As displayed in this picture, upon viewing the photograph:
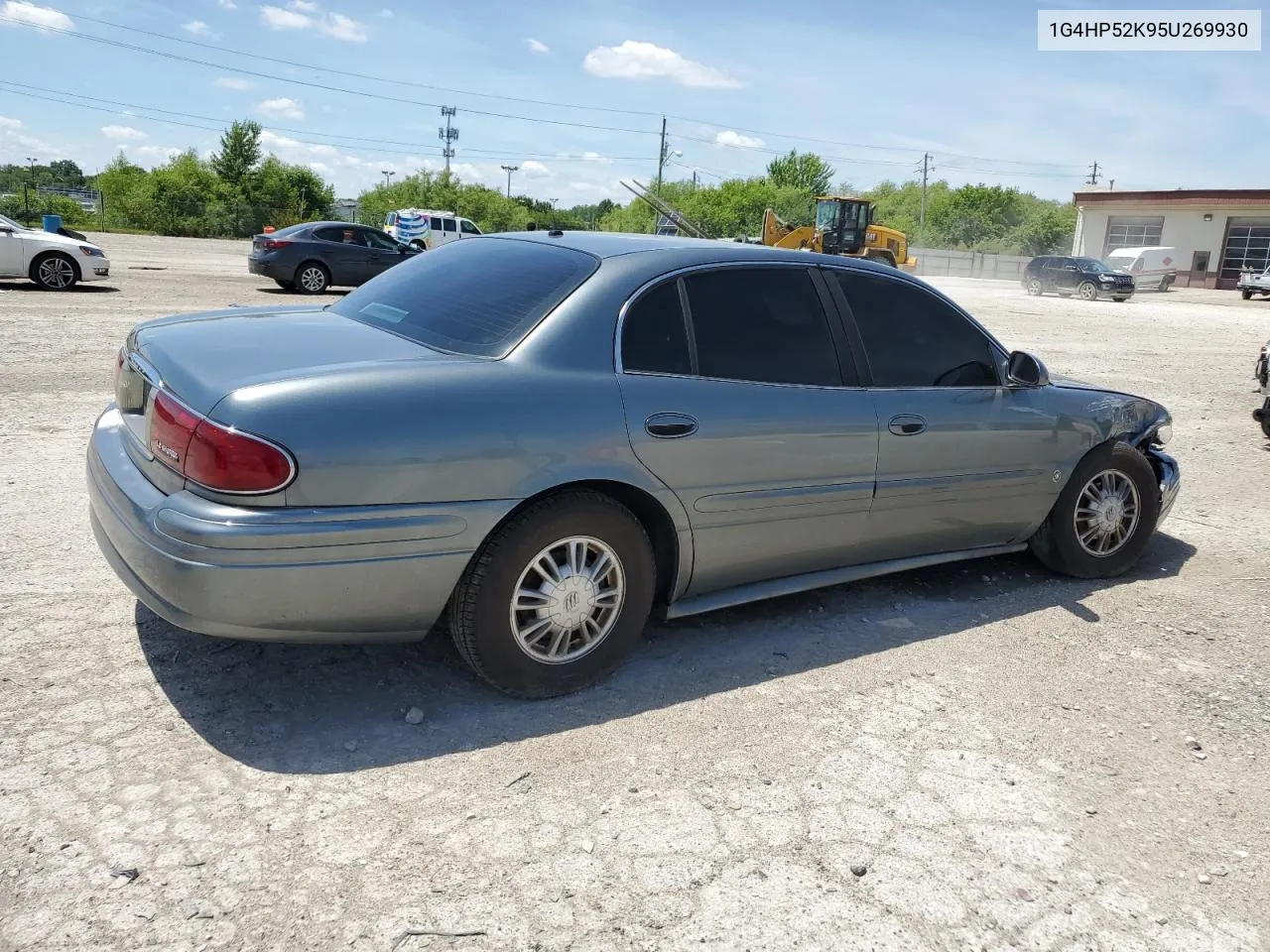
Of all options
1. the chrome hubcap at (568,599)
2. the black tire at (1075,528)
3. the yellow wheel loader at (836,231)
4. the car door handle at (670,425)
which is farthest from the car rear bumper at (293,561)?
the yellow wheel loader at (836,231)

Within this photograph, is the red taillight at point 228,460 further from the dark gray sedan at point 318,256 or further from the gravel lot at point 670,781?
the dark gray sedan at point 318,256

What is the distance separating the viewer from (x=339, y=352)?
10.6 ft

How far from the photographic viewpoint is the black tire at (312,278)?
18.3 meters

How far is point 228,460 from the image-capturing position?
2.78 m

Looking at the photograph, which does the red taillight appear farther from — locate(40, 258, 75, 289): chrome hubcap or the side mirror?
locate(40, 258, 75, 289): chrome hubcap

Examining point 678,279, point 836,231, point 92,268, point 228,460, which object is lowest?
point 228,460

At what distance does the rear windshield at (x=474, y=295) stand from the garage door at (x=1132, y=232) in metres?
55.5

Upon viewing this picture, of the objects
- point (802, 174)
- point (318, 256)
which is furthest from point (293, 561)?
point (802, 174)

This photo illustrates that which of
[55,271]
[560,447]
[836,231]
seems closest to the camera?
[560,447]

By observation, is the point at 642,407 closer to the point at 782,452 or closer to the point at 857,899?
the point at 782,452

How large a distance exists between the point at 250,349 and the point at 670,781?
195 cm

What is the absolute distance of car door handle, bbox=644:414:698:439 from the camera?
3367mm

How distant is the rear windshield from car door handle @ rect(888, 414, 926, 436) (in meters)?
1.40

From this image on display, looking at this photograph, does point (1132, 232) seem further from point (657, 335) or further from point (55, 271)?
point (657, 335)
